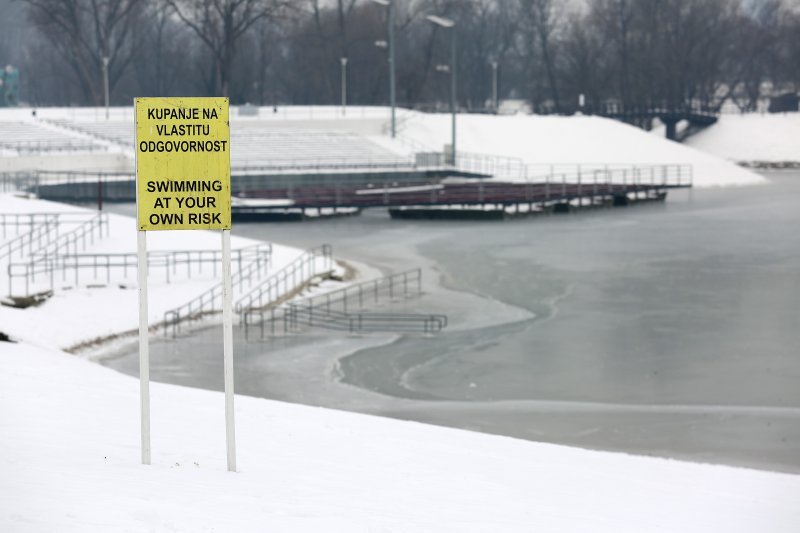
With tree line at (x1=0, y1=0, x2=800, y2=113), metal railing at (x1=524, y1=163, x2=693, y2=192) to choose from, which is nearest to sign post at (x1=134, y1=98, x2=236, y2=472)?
metal railing at (x1=524, y1=163, x2=693, y2=192)

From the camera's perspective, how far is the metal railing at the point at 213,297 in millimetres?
30800

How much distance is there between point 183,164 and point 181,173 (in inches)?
3.1

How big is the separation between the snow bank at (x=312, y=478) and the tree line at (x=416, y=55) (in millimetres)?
79273

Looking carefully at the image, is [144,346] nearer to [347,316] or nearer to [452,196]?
[347,316]

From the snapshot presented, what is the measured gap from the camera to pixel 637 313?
3084cm

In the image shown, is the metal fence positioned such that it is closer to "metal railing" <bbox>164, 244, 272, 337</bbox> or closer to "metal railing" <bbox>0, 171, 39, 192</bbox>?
"metal railing" <bbox>164, 244, 272, 337</bbox>

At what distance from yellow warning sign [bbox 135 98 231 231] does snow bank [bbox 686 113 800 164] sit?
307 ft

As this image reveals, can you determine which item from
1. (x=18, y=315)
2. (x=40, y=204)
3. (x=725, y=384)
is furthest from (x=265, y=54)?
(x=725, y=384)

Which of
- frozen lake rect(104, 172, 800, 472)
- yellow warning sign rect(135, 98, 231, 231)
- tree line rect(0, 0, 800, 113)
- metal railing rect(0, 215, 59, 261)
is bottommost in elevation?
frozen lake rect(104, 172, 800, 472)

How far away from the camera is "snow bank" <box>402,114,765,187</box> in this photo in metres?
84.4

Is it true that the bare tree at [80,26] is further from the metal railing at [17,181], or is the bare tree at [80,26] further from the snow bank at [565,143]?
the metal railing at [17,181]

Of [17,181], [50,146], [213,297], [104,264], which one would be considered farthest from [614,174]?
[213,297]

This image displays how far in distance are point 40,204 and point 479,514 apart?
34639mm

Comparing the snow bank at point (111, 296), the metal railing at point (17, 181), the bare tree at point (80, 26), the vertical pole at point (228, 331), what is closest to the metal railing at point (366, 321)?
the snow bank at point (111, 296)
